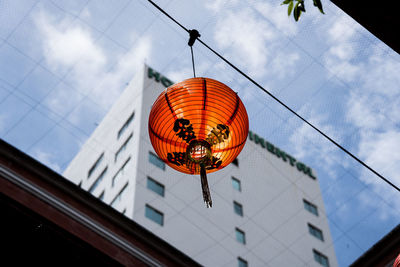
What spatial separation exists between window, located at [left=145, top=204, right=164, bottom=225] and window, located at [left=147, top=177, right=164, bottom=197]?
830mm

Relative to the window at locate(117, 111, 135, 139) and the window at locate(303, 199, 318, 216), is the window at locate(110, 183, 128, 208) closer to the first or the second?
the window at locate(117, 111, 135, 139)

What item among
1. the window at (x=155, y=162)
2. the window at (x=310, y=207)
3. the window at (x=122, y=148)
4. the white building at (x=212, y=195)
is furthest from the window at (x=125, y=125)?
the window at (x=310, y=207)

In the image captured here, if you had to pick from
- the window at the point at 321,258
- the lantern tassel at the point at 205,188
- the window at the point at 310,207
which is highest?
the lantern tassel at the point at 205,188

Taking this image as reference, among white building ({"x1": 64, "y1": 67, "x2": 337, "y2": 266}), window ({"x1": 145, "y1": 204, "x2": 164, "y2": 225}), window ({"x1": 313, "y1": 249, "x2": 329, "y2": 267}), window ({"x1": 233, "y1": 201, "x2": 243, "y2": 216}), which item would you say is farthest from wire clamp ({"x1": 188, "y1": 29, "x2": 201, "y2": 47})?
window ({"x1": 313, "y1": 249, "x2": 329, "y2": 267})

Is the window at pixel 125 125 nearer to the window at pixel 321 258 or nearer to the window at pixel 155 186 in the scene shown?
the window at pixel 155 186

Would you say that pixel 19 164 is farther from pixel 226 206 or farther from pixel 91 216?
pixel 226 206

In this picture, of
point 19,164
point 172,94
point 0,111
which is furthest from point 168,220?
point 172,94

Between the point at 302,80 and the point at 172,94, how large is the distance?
5.30 meters

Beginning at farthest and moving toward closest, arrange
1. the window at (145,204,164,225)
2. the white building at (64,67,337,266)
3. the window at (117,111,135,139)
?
the window at (117,111,135,139) → the white building at (64,67,337,266) → the window at (145,204,164,225)

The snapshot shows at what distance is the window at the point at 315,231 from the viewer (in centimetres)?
2583

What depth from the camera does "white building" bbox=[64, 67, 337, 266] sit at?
21.3 meters

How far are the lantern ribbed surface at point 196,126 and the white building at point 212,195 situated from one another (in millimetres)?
16588

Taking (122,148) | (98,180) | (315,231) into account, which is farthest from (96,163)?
(315,231)

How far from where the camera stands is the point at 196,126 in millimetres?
3666
